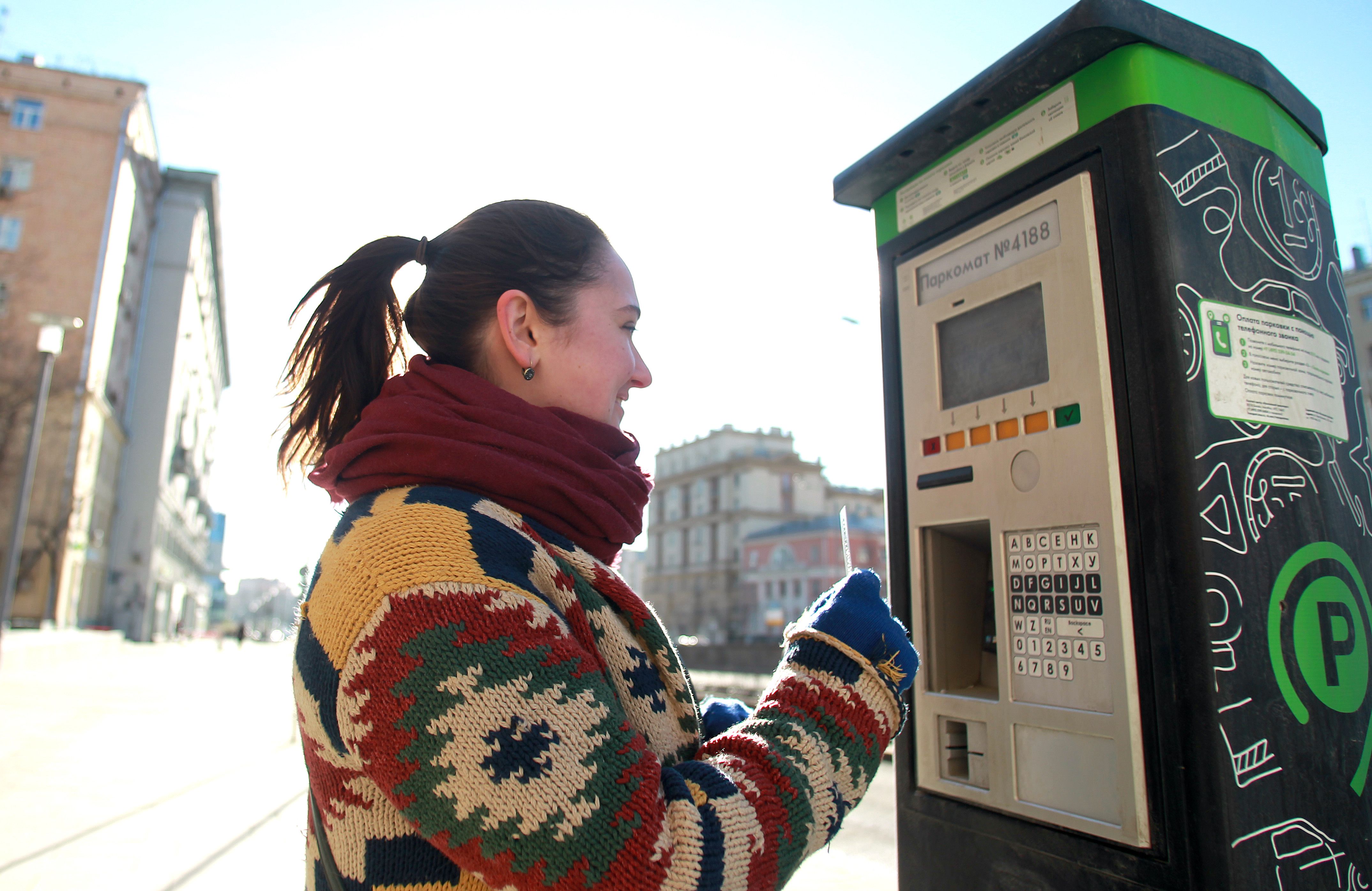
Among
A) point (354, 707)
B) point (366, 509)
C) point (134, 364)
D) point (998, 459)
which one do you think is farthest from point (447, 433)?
point (134, 364)

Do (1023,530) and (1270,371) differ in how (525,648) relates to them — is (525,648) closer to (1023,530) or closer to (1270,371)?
(1023,530)

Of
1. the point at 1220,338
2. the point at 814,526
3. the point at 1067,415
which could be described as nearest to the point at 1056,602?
the point at 1067,415

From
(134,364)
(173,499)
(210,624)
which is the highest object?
(134,364)

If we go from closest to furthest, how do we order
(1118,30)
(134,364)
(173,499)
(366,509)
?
(366,509) < (1118,30) < (134,364) < (173,499)

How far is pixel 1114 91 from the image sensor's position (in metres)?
1.41

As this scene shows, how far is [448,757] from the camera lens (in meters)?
0.79

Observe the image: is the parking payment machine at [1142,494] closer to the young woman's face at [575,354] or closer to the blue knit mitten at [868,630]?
the blue knit mitten at [868,630]

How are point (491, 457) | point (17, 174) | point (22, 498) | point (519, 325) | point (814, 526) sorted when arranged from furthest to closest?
point (814, 526) < point (17, 174) < point (22, 498) < point (519, 325) < point (491, 457)

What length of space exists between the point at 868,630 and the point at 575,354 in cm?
55

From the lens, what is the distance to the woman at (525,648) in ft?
2.59

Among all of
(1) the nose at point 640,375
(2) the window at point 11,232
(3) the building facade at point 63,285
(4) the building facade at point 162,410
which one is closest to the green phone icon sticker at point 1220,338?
(1) the nose at point 640,375

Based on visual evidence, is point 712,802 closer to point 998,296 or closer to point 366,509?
point 366,509

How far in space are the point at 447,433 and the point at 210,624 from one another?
101064mm

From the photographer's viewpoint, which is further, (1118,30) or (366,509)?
(1118,30)
